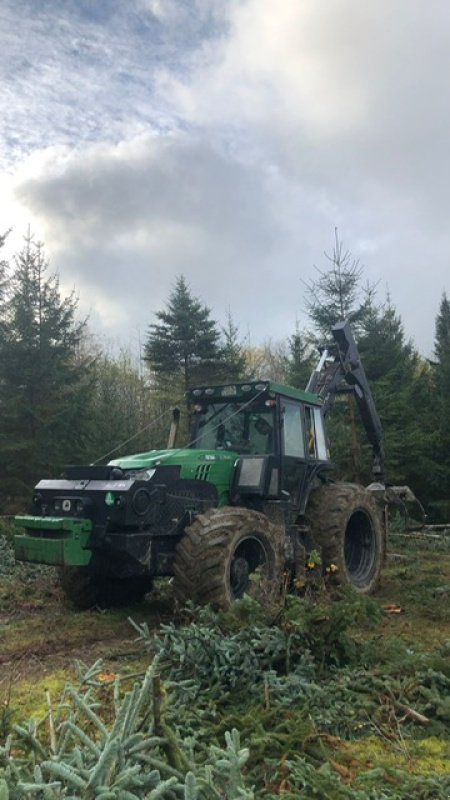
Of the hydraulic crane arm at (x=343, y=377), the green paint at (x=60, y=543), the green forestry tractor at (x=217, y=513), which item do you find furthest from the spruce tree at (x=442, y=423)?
the green paint at (x=60, y=543)

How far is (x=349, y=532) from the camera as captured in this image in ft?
32.9

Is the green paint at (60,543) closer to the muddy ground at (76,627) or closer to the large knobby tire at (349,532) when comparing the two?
the muddy ground at (76,627)

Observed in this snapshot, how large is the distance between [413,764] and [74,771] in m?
2.27

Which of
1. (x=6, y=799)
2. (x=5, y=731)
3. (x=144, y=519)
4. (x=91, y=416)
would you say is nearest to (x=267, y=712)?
(x=5, y=731)

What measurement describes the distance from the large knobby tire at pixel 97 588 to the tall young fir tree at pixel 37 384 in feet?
35.7

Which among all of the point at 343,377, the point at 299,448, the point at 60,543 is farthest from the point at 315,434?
the point at 60,543

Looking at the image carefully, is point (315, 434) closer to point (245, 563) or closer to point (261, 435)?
point (261, 435)

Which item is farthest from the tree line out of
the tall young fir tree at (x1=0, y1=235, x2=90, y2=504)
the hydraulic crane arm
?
the hydraulic crane arm

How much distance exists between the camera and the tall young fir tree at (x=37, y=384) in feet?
62.0

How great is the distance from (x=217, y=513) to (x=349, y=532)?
3655mm

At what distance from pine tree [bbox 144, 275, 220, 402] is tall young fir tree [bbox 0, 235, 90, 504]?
16.7 feet

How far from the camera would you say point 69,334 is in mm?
A: 21453

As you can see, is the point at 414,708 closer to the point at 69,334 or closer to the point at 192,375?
the point at 69,334

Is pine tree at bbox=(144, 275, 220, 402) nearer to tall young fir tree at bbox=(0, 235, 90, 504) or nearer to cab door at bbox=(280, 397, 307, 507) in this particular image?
tall young fir tree at bbox=(0, 235, 90, 504)
